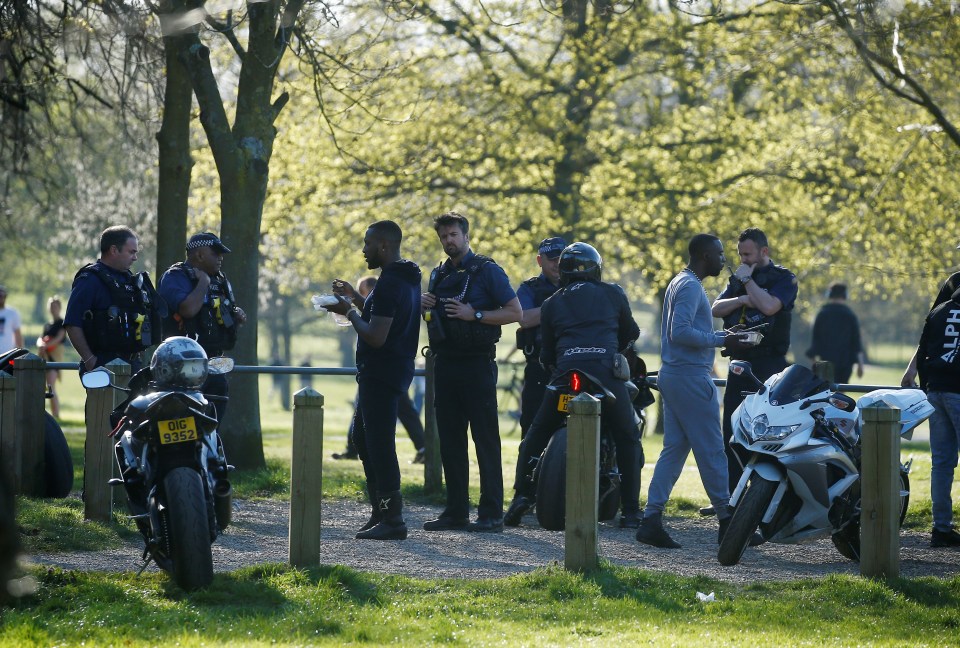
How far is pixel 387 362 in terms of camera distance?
8398 mm

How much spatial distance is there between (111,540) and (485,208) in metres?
16.2

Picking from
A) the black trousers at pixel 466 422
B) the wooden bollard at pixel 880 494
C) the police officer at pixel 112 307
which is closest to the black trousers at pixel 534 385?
the black trousers at pixel 466 422

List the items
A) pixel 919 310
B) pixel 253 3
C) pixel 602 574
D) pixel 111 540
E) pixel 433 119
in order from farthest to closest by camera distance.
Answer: pixel 919 310
pixel 433 119
pixel 253 3
pixel 111 540
pixel 602 574

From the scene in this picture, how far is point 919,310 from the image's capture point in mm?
51719

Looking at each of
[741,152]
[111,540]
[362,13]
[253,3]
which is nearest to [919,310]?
[741,152]

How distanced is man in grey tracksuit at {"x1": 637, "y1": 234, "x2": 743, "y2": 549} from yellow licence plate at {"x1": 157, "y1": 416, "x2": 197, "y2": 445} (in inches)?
135

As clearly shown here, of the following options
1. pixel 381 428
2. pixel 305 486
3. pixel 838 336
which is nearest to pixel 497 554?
pixel 381 428

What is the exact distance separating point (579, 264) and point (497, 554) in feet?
6.63

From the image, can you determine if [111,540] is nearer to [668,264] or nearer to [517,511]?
[517,511]

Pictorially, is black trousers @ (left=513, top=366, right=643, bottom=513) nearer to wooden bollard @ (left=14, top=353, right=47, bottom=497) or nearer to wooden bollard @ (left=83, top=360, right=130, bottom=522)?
wooden bollard @ (left=83, top=360, right=130, bottom=522)

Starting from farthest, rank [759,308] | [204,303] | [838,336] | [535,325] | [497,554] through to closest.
Answer: [838,336] → [535,325] → [759,308] → [204,303] → [497,554]

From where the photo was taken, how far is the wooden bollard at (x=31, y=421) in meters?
9.75

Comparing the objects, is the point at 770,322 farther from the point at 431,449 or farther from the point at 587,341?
the point at 431,449

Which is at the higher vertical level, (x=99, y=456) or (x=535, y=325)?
(x=535, y=325)
